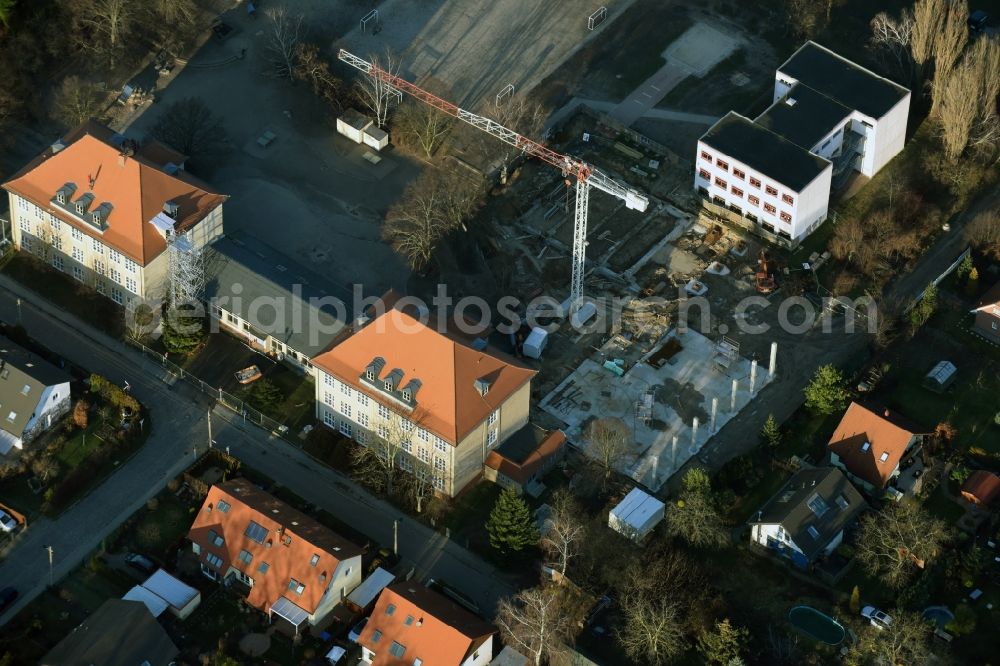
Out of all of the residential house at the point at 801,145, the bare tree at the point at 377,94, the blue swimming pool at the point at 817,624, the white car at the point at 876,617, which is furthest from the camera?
the bare tree at the point at 377,94

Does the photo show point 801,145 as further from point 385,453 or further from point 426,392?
point 385,453

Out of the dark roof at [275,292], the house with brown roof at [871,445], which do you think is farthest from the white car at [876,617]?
the dark roof at [275,292]

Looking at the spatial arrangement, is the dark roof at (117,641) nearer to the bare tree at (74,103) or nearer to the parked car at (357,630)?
the parked car at (357,630)

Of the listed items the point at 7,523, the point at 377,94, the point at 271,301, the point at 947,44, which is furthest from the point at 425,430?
the point at 947,44

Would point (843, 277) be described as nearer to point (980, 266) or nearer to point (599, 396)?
point (980, 266)

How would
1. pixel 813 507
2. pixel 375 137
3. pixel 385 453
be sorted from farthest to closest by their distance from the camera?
pixel 375 137 < pixel 385 453 < pixel 813 507

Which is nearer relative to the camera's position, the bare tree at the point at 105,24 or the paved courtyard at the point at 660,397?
the paved courtyard at the point at 660,397
